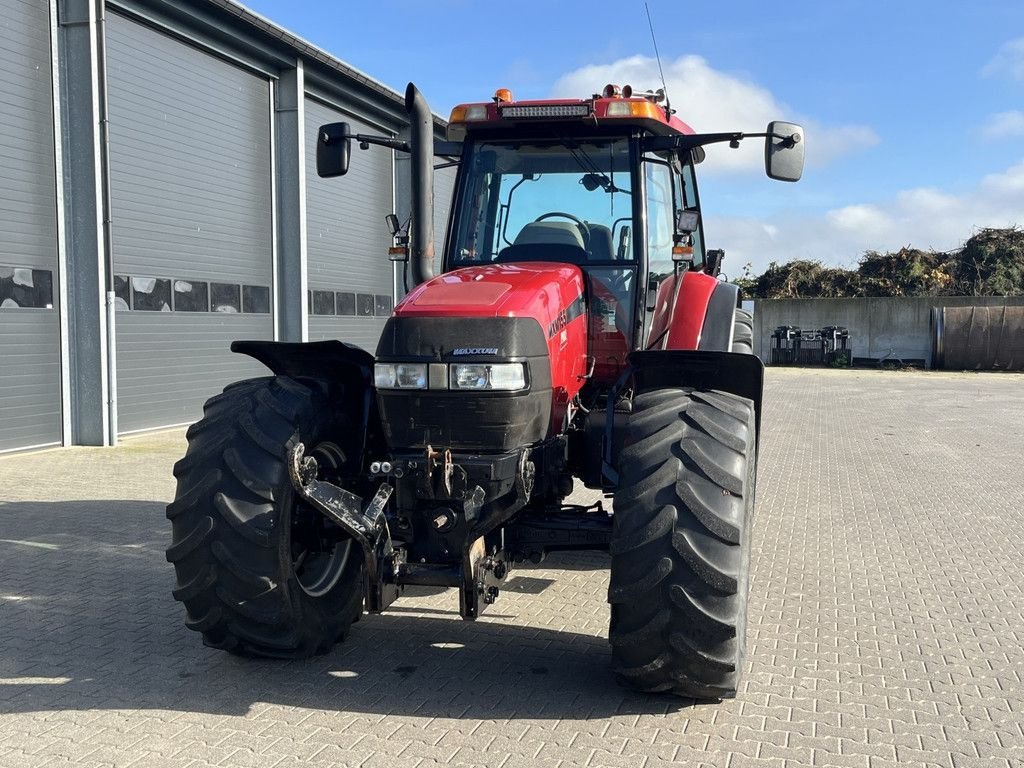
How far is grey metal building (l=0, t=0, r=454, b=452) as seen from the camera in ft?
36.0

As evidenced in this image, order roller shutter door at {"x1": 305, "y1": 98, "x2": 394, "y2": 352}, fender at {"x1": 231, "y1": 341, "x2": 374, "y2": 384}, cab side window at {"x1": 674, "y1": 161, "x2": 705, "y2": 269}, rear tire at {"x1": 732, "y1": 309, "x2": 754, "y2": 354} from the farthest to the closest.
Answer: roller shutter door at {"x1": 305, "y1": 98, "x2": 394, "y2": 352} < rear tire at {"x1": 732, "y1": 309, "x2": 754, "y2": 354} < cab side window at {"x1": 674, "y1": 161, "x2": 705, "y2": 269} < fender at {"x1": 231, "y1": 341, "x2": 374, "y2": 384}

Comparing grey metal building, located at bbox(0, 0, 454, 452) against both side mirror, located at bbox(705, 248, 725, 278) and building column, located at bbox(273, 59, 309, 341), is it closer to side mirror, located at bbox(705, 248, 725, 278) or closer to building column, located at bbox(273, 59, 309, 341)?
building column, located at bbox(273, 59, 309, 341)

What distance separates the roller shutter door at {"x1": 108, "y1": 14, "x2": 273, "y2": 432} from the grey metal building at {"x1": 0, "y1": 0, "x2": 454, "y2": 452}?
0.03 meters

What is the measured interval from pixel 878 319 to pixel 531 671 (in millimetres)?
25367

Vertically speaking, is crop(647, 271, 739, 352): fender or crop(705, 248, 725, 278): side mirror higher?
crop(705, 248, 725, 278): side mirror

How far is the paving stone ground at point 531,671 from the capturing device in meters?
3.69

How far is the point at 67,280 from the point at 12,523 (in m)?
Answer: 4.57

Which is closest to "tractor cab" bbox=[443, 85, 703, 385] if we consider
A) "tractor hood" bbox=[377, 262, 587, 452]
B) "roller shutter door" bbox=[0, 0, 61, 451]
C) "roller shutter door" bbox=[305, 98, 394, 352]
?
"tractor hood" bbox=[377, 262, 587, 452]

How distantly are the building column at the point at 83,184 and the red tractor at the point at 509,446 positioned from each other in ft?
23.8

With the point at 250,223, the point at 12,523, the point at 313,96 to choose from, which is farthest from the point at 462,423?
the point at 313,96

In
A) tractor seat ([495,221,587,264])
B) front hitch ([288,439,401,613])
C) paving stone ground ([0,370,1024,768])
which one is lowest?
paving stone ground ([0,370,1024,768])

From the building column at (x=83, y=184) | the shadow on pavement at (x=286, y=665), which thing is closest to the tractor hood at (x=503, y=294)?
the shadow on pavement at (x=286, y=665)

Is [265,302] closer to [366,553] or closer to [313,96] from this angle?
[313,96]

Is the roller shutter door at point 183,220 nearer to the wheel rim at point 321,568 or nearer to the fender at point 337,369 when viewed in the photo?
the fender at point 337,369
